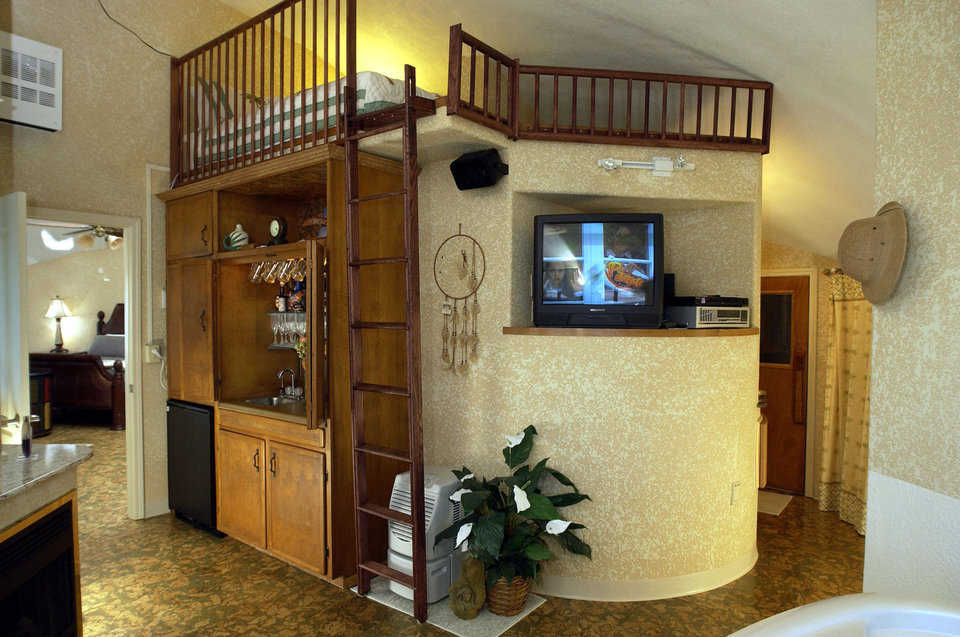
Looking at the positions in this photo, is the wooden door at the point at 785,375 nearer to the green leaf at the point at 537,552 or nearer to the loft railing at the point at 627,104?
the loft railing at the point at 627,104

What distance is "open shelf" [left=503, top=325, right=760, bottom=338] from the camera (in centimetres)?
295

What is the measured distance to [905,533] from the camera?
1536mm

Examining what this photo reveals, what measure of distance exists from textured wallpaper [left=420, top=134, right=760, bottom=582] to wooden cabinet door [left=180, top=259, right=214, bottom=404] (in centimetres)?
152

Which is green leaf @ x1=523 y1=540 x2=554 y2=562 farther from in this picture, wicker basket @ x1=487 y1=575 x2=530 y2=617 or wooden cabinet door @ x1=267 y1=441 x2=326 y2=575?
wooden cabinet door @ x1=267 y1=441 x2=326 y2=575

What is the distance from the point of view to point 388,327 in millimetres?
2764

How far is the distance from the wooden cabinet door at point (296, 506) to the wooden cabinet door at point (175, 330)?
3.78 feet

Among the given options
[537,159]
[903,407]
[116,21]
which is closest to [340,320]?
[537,159]

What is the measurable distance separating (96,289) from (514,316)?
7.78 m

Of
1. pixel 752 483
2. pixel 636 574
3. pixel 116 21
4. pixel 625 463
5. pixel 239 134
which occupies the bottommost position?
pixel 636 574

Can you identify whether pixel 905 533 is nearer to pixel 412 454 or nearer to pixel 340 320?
pixel 412 454

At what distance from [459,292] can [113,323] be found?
7310 mm

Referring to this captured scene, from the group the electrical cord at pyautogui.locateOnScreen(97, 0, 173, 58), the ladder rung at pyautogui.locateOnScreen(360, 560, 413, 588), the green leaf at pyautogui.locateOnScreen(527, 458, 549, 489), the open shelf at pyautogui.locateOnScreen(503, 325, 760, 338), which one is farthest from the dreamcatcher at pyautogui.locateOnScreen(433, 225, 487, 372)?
the electrical cord at pyautogui.locateOnScreen(97, 0, 173, 58)

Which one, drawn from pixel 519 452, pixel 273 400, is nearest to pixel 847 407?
pixel 519 452

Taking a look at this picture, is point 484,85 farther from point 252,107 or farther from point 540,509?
point 540,509
